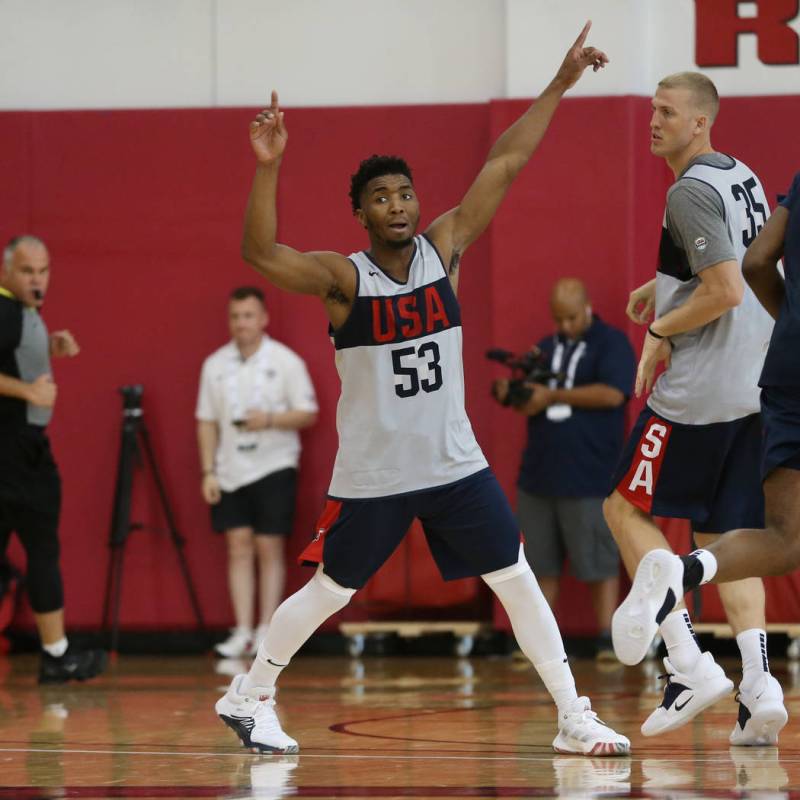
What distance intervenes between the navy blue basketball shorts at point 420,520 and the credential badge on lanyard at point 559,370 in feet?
13.2

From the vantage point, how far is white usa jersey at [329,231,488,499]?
5043mm

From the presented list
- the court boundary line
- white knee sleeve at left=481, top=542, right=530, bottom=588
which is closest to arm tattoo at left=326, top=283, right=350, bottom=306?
white knee sleeve at left=481, top=542, right=530, bottom=588

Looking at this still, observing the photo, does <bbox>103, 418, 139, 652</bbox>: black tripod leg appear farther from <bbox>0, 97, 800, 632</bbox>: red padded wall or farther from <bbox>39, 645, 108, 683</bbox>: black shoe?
<bbox>39, 645, 108, 683</bbox>: black shoe

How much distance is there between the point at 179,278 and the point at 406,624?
2.64m

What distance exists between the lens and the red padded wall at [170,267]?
9836 mm

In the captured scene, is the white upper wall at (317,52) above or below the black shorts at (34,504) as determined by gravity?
above

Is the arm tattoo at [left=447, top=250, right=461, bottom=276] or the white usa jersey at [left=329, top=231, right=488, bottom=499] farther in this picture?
the arm tattoo at [left=447, top=250, right=461, bottom=276]

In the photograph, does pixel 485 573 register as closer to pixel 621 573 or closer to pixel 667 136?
pixel 667 136

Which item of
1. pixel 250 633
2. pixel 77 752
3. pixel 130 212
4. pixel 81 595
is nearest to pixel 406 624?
pixel 250 633

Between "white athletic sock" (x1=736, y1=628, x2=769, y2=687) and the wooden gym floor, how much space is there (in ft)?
0.82

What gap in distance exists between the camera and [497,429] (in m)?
9.59

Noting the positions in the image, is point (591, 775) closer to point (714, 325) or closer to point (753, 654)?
point (753, 654)

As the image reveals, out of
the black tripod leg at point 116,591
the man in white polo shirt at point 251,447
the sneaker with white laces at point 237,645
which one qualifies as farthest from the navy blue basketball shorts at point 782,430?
the black tripod leg at point 116,591

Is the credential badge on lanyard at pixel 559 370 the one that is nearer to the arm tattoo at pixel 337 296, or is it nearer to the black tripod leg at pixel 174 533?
the black tripod leg at pixel 174 533
